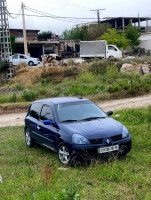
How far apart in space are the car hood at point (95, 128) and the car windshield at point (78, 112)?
288 millimetres

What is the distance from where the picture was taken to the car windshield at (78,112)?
8.25 meters

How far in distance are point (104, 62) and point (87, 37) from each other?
4105cm

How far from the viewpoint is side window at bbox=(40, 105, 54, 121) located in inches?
337

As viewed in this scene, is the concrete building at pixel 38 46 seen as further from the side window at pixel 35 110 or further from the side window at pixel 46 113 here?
the side window at pixel 46 113

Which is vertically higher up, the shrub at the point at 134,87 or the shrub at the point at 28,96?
the shrub at the point at 134,87

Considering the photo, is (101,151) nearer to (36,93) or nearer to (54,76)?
(36,93)

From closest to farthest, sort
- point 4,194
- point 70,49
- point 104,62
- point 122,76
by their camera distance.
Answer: point 4,194, point 122,76, point 104,62, point 70,49

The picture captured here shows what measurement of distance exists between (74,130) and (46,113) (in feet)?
5.02

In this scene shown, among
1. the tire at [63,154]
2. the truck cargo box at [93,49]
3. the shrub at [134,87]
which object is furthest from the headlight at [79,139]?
the truck cargo box at [93,49]

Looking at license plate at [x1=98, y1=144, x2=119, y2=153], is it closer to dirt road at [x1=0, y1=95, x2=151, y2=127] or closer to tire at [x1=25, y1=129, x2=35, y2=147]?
tire at [x1=25, y1=129, x2=35, y2=147]

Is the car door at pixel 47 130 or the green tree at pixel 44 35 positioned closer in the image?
the car door at pixel 47 130

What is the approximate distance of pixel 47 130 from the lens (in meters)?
8.38

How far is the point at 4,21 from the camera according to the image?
94.0 feet

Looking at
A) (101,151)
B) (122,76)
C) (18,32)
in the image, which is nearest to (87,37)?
(18,32)
